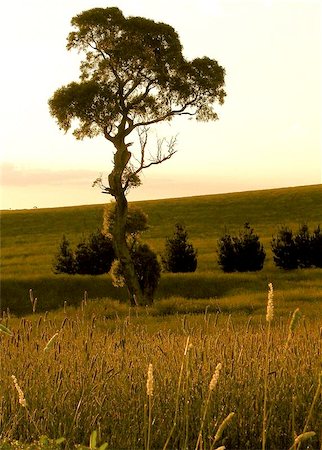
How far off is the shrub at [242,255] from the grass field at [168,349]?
0.81m

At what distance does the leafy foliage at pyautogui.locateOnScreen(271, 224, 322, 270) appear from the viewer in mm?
26625

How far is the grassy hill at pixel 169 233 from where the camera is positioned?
2278cm

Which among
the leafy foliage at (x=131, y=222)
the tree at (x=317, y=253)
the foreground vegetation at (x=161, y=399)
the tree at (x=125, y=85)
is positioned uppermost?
the tree at (x=125, y=85)

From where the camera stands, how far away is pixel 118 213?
19031mm

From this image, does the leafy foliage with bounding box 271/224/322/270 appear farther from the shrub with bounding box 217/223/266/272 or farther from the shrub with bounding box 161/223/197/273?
the shrub with bounding box 161/223/197/273

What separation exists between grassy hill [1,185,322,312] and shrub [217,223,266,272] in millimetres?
616

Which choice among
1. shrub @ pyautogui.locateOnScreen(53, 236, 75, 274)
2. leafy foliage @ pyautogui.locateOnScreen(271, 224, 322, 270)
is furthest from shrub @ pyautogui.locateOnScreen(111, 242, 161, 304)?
leafy foliage @ pyautogui.locateOnScreen(271, 224, 322, 270)

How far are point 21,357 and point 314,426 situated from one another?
3.13m

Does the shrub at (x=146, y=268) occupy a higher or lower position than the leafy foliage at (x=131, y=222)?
lower

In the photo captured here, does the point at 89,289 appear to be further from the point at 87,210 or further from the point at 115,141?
the point at 87,210

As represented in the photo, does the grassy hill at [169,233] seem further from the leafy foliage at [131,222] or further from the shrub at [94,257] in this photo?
the leafy foliage at [131,222]

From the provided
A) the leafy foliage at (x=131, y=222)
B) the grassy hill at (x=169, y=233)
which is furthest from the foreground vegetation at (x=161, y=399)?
the grassy hill at (x=169, y=233)

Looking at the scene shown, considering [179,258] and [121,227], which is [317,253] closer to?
[179,258]

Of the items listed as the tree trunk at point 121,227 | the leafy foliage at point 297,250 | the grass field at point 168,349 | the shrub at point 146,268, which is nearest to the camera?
the grass field at point 168,349
